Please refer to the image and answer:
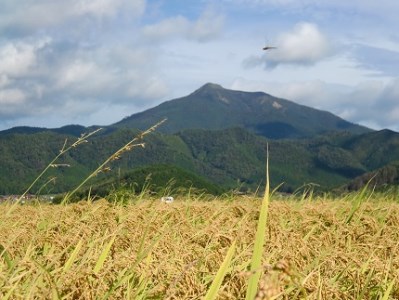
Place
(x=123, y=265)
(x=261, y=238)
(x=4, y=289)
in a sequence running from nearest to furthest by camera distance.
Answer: (x=261, y=238)
(x=4, y=289)
(x=123, y=265)

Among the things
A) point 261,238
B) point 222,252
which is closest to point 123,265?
point 222,252

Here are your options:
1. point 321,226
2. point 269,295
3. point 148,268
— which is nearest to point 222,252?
point 148,268

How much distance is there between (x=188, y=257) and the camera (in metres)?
5.56

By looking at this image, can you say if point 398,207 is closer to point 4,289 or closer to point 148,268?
point 148,268

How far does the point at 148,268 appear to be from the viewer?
4539mm

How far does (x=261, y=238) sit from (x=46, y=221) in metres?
6.61

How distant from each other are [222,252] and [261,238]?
272 cm

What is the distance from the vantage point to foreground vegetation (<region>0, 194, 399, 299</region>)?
12.0 feet

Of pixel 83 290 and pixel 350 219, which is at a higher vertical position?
pixel 83 290

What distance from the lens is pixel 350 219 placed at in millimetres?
9836

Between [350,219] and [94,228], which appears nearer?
[94,228]

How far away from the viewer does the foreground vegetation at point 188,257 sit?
366 cm

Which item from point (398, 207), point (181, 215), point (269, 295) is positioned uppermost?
point (269, 295)

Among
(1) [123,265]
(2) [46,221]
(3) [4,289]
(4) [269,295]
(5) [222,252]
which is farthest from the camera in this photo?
(2) [46,221]
